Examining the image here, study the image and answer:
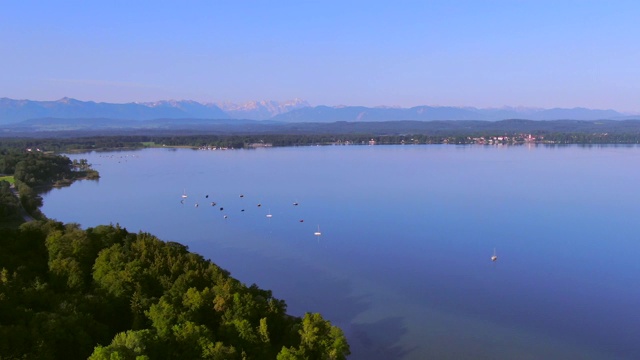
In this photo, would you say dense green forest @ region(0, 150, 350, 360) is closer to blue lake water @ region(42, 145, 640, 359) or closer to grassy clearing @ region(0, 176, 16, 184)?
blue lake water @ region(42, 145, 640, 359)

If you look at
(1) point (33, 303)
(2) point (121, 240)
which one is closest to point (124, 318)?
(1) point (33, 303)

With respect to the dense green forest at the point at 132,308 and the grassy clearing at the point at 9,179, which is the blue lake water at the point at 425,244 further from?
the dense green forest at the point at 132,308

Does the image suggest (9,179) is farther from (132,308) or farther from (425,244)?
(132,308)

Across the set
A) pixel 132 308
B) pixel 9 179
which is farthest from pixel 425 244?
pixel 9 179

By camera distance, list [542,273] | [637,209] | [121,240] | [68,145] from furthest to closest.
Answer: [68,145], [637,209], [542,273], [121,240]

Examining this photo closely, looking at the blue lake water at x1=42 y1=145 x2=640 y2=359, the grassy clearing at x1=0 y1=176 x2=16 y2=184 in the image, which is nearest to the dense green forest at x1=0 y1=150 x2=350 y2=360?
the blue lake water at x1=42 y1=145 x2=640 y2=359

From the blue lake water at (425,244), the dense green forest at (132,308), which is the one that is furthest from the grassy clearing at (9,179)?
the dense green forest at (132,308)

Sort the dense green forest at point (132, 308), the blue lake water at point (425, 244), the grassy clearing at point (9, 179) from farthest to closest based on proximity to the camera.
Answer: the grassy clearing at point (9, 179)
the blue lake water at point (425, 244)
the dense green forest at point (132, 308)

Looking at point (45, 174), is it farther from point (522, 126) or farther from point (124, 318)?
point (522, 126)
